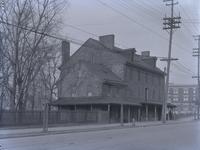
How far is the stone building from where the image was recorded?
51750mm

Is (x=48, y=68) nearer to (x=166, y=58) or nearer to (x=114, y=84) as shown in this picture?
(x=114, y=84)

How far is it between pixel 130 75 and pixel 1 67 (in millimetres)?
27855

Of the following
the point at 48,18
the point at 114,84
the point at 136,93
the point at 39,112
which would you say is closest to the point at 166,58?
the point at 114,84

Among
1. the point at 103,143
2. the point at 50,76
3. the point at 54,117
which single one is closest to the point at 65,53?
the point at 50,76

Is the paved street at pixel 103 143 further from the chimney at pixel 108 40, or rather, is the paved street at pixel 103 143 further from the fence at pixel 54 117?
the chimney at pixel 108 40

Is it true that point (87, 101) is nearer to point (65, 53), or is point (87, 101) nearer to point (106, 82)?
point (106, 82)

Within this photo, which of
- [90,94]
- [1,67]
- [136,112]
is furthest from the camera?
[136,112]

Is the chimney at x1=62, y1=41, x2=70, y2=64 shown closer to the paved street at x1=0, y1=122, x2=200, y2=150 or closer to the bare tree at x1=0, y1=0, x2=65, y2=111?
the bare tree at x1=0, y1=0, x2=65, y2=111

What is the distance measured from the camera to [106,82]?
171 feet

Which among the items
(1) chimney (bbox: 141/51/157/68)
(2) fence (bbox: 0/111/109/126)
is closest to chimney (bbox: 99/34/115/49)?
(1) chimney (bbox: 141/51/157/68)

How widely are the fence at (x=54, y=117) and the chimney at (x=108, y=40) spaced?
630 inches

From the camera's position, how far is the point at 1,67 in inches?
1367

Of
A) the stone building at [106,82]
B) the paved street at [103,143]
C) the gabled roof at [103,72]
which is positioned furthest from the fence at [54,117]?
the paved street at [103,143]

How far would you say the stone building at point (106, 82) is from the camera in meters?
51.8
